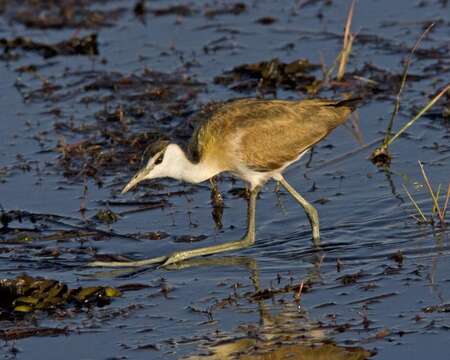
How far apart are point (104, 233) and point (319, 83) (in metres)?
3.84

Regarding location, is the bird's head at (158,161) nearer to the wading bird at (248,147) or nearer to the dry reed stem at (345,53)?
the wading bird at (248,147)

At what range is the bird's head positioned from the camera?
29.8ft

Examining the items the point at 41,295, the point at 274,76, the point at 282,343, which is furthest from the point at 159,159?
the point at 274,76

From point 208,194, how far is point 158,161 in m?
1.27

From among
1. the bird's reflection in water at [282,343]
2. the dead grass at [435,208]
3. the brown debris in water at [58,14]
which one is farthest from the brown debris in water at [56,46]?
the bird's reflection in water at [282,343]

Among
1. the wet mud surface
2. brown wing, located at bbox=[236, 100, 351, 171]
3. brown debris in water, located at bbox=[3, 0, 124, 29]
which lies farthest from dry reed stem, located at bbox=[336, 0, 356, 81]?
brown debris in water, located at bbox=[3, 0, 124, 29]

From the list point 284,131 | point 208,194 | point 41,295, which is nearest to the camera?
point 41,295

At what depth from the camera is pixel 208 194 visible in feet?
33.7

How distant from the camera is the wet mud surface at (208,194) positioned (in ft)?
24.7

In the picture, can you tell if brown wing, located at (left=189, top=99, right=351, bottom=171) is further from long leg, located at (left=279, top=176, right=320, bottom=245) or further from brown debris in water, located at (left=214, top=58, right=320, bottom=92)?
brown debris in water, located at (left=214, top=58, right=320, bottom=92)

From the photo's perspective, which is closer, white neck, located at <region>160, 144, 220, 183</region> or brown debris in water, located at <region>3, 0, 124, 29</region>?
white neck, located at <region>160, 144, 220, 183</region>

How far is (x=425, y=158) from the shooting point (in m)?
Answer: 10.6

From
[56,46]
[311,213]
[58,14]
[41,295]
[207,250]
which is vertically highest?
[58,14]

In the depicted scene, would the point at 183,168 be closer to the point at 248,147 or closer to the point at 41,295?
the point at 248,147
